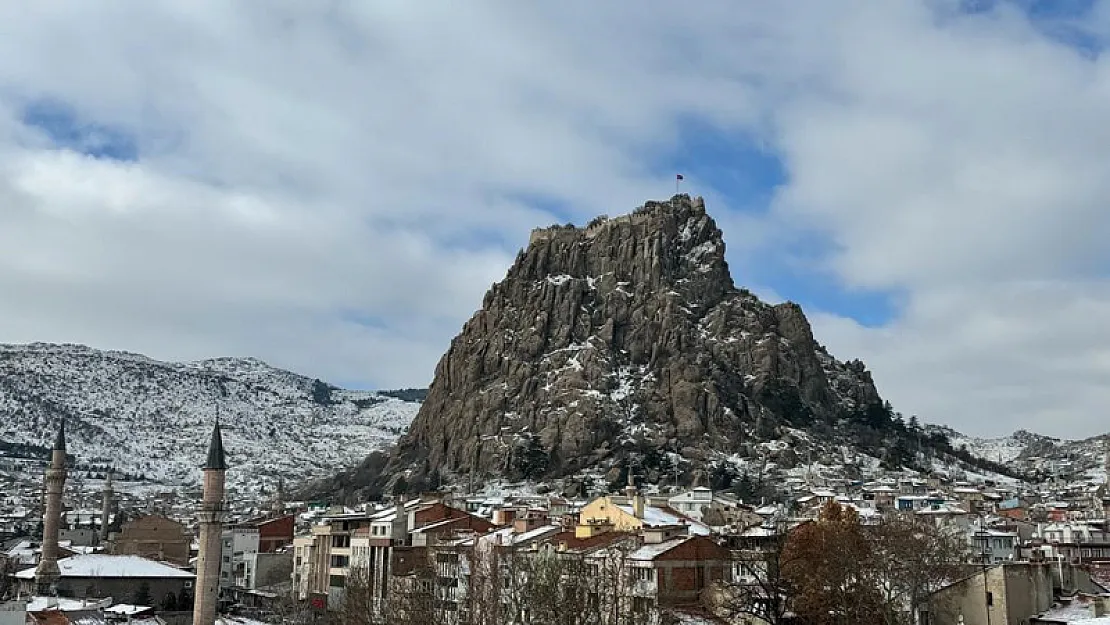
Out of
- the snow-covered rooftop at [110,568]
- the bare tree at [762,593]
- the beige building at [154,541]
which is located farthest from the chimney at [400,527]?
the beige building at [154,541]

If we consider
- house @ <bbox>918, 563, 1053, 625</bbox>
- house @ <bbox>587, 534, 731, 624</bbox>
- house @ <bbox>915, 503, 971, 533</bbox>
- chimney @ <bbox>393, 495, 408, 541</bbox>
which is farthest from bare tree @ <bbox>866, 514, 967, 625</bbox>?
chimney @ <bbox>393, 495, 408, 541</bbox>

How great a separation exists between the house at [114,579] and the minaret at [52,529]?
1318mm

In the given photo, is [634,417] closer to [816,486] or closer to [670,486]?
[670,486]

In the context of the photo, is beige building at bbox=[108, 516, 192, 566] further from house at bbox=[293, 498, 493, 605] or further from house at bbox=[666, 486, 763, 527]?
house at bbox=[666, 486, 763, 527]

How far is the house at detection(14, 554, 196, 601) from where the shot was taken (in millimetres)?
80250

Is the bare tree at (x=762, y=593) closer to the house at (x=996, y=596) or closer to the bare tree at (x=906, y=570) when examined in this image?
the bare tree at (x=906, y=570)

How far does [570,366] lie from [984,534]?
4624 inches

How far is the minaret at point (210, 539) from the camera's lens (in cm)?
6344

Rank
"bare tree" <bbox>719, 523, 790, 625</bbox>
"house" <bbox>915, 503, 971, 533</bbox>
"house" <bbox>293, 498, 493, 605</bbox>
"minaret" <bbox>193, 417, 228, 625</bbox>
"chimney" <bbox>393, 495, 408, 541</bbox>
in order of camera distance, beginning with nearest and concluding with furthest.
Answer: "bare tree" <bbox>719, 523, 790, 625</bbox>, "minaret" <bbox>193, 417, 228, 625</bbox>, "house" <bbox>293, 498, 493, 605</bbox>, "chimney" <bbox>393, 495, 408, 541</bbox>, "house" <bbox>915, 503, 971, 533</bbox>

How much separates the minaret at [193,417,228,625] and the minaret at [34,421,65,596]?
16.2m

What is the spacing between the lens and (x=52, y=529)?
269ft

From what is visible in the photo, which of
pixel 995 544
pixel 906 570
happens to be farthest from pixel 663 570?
pixel 995 544

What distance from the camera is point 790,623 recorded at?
51469 mm

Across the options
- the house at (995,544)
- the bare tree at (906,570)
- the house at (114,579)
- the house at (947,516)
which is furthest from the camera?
the house at (947,516)
